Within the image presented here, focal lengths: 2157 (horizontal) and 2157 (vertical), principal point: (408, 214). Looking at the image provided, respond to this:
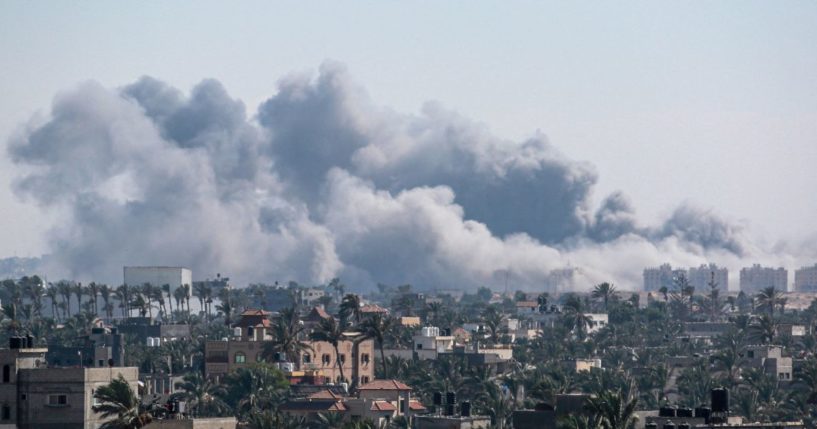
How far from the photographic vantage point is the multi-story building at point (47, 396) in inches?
3666

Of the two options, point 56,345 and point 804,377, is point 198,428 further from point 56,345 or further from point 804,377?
point 56,345

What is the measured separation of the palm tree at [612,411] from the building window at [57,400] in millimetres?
22986

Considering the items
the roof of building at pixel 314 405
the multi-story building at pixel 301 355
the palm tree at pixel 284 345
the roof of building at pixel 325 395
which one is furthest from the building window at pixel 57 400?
the palm tree at pixel 284 345

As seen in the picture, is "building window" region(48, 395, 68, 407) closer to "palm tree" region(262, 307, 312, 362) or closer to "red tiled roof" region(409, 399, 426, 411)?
"red tiled roof" region(409, 399, 426, 411)

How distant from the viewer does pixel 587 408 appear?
3460 inches

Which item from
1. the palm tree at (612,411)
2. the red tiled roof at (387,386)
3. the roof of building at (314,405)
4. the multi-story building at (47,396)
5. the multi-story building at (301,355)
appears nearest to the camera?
the palm tree at (612,411)

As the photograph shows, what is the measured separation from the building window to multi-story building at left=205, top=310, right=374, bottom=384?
73554 millimetres

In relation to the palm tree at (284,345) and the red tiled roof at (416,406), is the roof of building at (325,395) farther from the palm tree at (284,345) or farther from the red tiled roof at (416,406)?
the palm tree at (284,345)

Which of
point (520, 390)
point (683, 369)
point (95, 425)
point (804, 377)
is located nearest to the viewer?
point (95, 425)

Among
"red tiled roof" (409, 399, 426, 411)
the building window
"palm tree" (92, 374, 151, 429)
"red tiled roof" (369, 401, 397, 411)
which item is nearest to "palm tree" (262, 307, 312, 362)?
"red tiled roof" (409, 399, 426, 411)

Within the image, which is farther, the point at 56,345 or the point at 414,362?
the point at 56,345

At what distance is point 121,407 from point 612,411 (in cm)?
1918

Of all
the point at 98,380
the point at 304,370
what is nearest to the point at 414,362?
the point at 304,370

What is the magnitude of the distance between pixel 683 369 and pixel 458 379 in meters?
25.6
